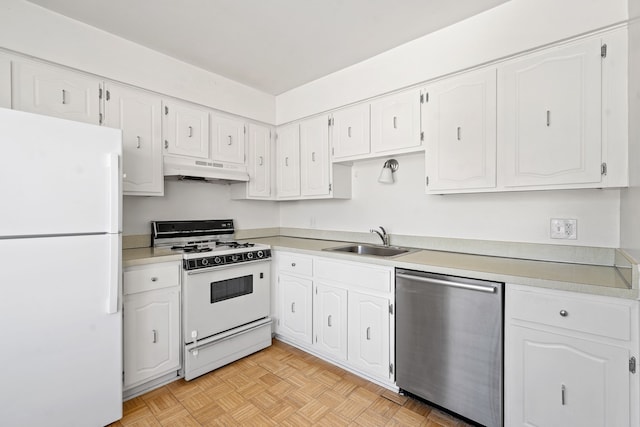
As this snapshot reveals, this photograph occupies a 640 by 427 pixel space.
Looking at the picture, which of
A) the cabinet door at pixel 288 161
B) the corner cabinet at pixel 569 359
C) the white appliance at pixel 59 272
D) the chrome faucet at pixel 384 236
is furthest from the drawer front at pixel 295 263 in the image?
the corner cabinet at pixel 569 359

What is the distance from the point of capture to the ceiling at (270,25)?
6.22 ft

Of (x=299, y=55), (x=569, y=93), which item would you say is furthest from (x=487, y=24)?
(x=299, y=55)

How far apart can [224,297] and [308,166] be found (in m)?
1.55

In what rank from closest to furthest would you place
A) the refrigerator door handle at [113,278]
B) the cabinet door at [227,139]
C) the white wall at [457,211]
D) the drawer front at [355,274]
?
the refrigerator door handle at [113,278]
the white wall at [457,211]
the drawer front at [355,274]
the cabinet door at [227,139]

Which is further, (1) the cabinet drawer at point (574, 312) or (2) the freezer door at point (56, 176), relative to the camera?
(2) the freezer door at point (56, 176)

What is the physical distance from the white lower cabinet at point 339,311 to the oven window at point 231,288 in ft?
1.07

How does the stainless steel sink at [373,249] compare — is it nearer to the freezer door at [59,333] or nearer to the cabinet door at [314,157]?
the cabinet door at [314,157]

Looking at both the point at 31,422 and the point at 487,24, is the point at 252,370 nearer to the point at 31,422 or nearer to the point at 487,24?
the point at 31,422

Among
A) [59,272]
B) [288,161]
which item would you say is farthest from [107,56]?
[288,161]

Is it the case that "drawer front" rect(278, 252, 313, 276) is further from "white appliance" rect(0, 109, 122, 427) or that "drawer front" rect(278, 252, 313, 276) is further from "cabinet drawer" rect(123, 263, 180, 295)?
"white appliance" rect(0, 109, 122, 427)

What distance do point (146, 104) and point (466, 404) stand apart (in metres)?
3.15

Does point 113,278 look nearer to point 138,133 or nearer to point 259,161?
point 138,133

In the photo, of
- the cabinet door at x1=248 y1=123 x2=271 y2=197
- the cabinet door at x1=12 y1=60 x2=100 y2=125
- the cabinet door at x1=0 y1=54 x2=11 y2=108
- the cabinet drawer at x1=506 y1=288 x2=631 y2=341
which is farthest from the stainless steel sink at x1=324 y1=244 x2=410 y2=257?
the cabinet door at x1=0 y1=54 x2=11 y2=108

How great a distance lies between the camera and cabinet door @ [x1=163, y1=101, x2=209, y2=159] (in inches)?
100
